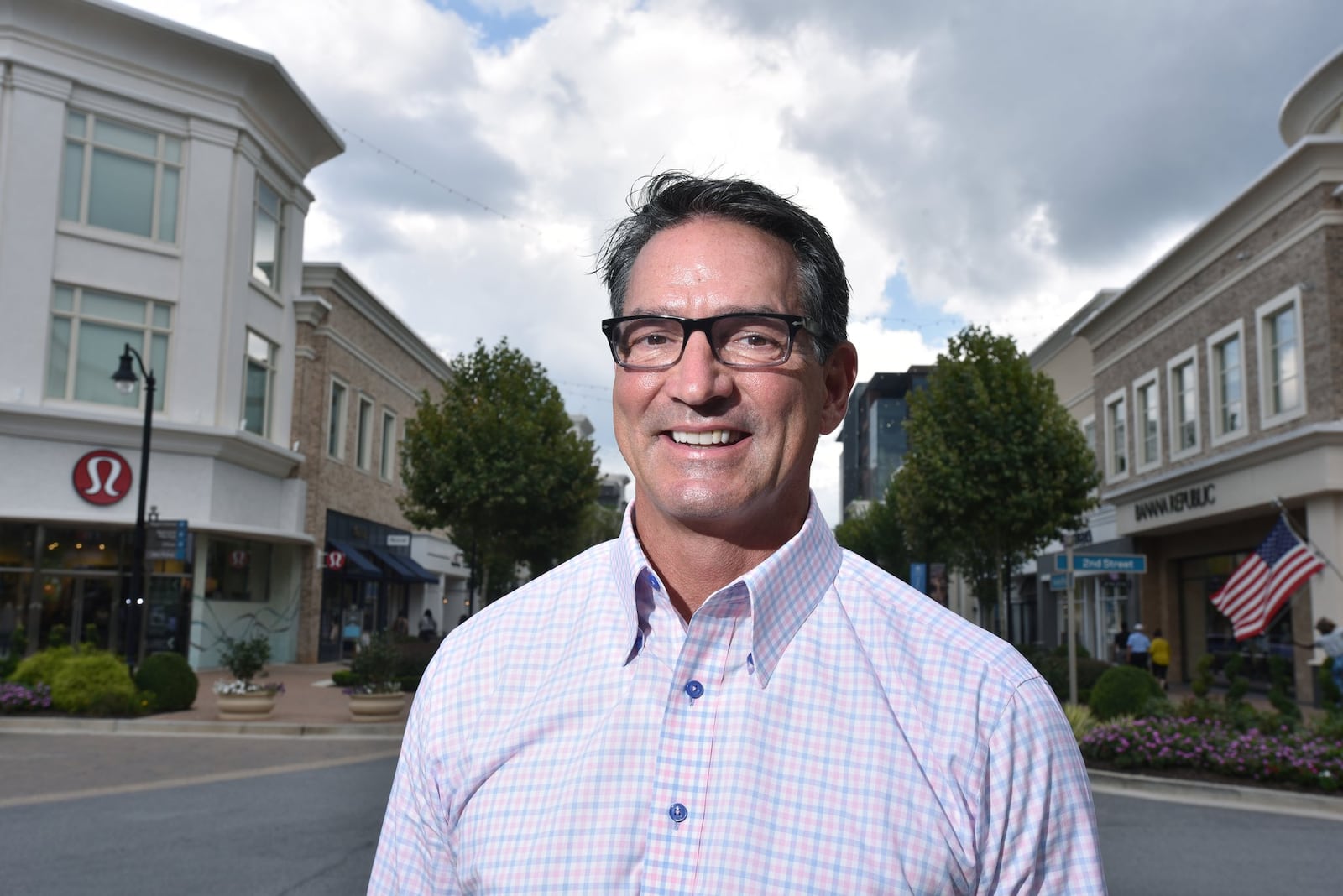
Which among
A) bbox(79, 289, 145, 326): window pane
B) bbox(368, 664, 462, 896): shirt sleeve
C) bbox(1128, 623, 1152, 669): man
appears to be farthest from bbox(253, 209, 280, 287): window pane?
bbox(368, 664, 462, 896): shirt sleeve

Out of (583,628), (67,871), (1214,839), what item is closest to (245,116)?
(67,871)

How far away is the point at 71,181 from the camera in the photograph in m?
28.1

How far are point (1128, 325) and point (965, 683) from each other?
3661cm

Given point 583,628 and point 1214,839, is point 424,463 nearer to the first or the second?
point 1214,839

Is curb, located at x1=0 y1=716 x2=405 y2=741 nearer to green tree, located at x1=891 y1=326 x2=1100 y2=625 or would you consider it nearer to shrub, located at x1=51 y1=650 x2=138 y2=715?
shrub, located at x1=51 y1=650 x2=138 y2=715

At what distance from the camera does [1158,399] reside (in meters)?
33.8

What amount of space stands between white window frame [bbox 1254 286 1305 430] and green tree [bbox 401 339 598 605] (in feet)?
60.7

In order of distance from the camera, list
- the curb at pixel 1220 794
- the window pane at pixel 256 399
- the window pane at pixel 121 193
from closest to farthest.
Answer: the curb at pixel 1220 794 < the window pane at pixel 121 193 < the window pane at pixel 256 399

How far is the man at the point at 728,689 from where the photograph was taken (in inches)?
78.7

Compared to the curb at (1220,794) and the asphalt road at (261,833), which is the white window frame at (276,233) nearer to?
the asphalt road at (261,833)

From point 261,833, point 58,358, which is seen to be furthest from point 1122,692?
point 58,358

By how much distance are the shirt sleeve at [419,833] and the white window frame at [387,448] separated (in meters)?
43.2

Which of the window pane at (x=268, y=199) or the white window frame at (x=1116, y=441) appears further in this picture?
the white window frame at (x=1116, y=441)

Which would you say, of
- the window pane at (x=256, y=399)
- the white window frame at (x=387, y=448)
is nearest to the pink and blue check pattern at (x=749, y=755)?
the window pane at (x=256, y=399)
